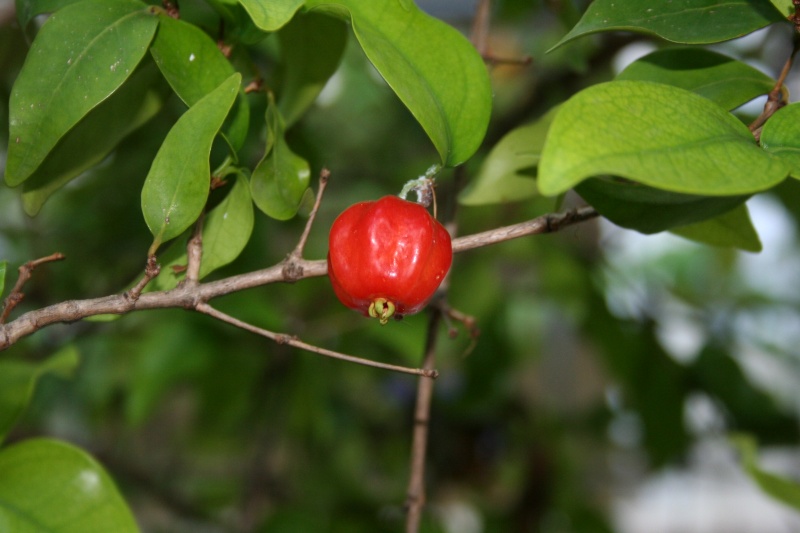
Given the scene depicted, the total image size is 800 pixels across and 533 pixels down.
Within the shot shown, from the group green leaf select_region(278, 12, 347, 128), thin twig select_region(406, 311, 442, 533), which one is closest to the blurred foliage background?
green leaf select_region(278, 12, 347, 128)

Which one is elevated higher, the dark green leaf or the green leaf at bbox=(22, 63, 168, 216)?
the green leaf at bbox=(22, 63, 168, 216)

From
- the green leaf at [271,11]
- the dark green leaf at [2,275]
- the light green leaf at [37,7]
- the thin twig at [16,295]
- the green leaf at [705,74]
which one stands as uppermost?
the green leaf at [271,11]

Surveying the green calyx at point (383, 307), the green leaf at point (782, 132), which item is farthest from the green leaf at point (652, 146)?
the green calyx at point (383, 307)

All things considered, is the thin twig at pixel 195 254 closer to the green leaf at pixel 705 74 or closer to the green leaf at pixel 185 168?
the green leaf at pixel 185 168

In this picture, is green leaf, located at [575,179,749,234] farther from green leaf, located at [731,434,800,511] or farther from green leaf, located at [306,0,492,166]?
green leaf, located at [731,434,800,511]

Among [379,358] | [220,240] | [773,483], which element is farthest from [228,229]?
[379,358]

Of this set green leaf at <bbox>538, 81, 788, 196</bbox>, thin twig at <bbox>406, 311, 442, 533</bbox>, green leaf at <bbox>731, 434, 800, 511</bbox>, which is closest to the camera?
green leaf at <bbox>538, 81, 788, 196</bbox>
